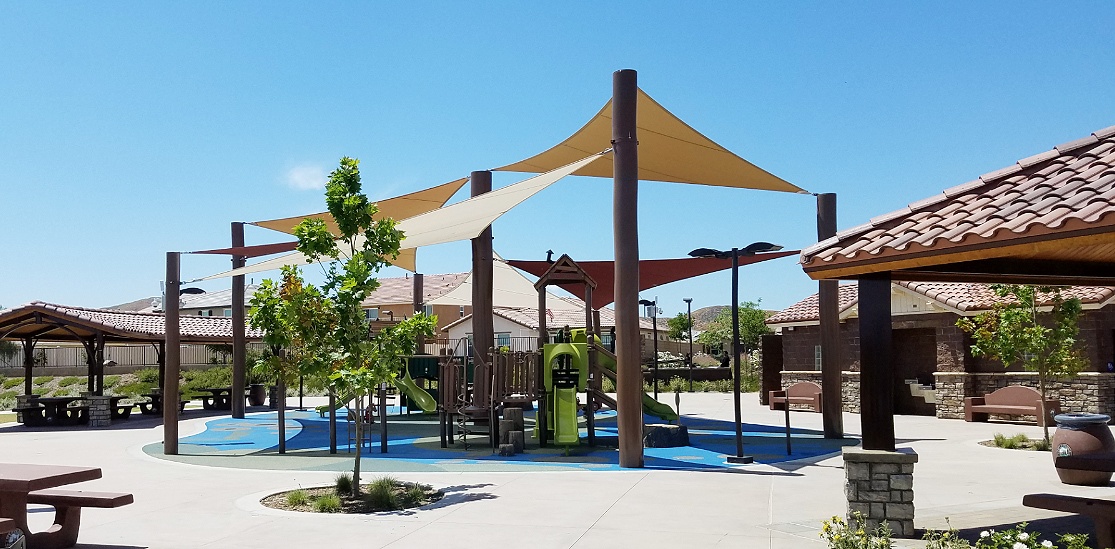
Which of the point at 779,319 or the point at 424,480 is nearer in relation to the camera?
the point at 424,480

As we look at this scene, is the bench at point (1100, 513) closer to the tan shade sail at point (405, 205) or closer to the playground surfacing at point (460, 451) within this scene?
the playground surfacing at point (460, 451)

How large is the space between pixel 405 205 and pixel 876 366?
11539 mm

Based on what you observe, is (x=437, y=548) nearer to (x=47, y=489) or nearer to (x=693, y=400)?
(x=47, y=489)

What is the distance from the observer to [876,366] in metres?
6.53

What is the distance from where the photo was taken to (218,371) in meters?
36.2

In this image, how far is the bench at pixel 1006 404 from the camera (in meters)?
16.6

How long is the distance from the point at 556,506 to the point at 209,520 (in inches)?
121

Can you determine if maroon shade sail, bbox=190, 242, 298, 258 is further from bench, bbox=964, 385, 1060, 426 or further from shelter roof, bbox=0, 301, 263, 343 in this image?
bench, bbox=964, 385, 1060, 426

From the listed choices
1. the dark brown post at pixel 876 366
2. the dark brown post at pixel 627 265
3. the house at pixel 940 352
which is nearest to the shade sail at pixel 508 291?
the house at pixel 940 352

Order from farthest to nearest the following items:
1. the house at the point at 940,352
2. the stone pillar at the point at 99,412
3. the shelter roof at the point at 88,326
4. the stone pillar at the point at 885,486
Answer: the shelter roof at the point at 88,326 → the stone pillar at the point at 99,412 → the house at the point at 940,352 → the stone pillar at the point at 885,486

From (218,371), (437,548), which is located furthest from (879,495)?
(218,371)

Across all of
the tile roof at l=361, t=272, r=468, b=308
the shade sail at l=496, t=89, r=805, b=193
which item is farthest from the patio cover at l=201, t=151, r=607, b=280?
the tile roof at l=361, t=272, r=468, b=308

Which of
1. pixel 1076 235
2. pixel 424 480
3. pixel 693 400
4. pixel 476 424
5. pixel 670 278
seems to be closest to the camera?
pixel 1076 235

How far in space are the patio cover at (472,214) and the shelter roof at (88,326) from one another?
7.53 m
